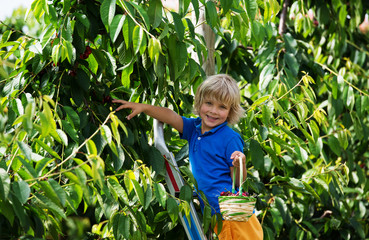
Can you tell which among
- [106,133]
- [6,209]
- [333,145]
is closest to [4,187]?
[6,209]

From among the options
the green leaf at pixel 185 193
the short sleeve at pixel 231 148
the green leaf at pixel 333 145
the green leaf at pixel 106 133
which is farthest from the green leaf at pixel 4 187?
the green leaf at pixel 333 145

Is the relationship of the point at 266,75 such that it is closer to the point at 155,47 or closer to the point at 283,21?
Answer: the point at 283,21

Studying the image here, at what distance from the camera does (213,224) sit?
5.78 feet

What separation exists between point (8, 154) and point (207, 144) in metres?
0.62

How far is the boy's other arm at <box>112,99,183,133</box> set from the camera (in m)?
1.83

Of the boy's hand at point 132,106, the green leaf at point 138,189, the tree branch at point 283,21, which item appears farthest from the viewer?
the tree branch at point 283,21

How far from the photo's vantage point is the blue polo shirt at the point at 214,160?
1886mm

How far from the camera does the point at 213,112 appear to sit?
6.34ft

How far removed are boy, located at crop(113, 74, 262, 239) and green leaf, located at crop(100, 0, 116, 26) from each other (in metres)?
0.33

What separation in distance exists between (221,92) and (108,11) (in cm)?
51

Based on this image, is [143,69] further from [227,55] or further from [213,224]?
[227,55]

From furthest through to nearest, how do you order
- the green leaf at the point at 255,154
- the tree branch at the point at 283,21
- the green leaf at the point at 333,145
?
the tree branch at the point at 283,21 < the green leaf at the point at 333,145 < the green leaf at the point at 255,154

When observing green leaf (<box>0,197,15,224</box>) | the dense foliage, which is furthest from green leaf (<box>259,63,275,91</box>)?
green leaf (<box>0,197,15,224</box>)

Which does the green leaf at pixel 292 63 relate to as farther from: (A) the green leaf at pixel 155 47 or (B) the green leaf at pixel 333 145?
(A) the green leaf at pixel 155 47
